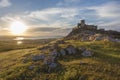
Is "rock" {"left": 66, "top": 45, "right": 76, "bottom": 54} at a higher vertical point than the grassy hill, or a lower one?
higher

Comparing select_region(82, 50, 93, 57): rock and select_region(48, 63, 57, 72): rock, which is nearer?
select_region(48, 63, 57, 72): rock

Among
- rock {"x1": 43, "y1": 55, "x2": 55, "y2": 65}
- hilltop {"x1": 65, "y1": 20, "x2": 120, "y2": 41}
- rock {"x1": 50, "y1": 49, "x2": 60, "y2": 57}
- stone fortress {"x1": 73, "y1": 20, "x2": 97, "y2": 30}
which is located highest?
stone fortress {"x1": 73, "y1": 20, "x2": 97, "y2": 30}

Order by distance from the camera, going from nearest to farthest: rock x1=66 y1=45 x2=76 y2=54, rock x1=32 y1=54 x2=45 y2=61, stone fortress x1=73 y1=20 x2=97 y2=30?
rock x1=32 y1=54 x2=45 y2=61 < rock x1=66 y1=45 x2=76 y2=54 < stone fortress x1=73 y1=20 x2=97 y2=30

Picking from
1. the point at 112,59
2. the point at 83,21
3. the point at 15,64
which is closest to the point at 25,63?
the point at 15,64

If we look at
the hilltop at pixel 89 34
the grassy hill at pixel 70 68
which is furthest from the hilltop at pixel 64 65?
the hilltop at pixel 89 34

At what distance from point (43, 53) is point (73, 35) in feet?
152

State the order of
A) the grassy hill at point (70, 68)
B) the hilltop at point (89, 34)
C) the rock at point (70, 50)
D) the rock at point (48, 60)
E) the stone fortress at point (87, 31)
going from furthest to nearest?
the stone fortress at point (87, 31) → the hilltop at point (89, 34) → the rock at point (70, 50) → the rock at point (48, 60) → the grassy hill at point (70, 68)

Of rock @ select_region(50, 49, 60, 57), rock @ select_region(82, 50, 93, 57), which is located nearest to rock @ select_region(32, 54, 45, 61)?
rock @ select_region(50, 49, 60, 57)

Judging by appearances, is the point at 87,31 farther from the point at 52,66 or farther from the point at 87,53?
the point at 52,66

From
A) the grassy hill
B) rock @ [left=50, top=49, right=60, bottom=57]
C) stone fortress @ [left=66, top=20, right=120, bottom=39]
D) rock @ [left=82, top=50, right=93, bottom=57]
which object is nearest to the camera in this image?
the grassy hill

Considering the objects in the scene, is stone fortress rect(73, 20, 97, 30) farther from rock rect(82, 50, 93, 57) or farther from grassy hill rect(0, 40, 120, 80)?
rock rect(82, 50, 93, 57)

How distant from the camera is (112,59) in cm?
6284

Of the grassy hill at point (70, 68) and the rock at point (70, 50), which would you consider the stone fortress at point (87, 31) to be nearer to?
the rock at point (70, 50)

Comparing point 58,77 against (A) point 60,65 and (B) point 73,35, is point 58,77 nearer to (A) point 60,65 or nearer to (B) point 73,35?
(A) point 60,65
